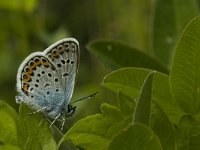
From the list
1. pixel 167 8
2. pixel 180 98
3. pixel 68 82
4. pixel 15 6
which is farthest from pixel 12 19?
pixel 180 98

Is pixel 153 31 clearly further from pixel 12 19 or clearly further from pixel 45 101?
pixel 12 19

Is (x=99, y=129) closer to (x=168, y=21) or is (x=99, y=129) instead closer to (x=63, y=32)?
(x=168, y=21)

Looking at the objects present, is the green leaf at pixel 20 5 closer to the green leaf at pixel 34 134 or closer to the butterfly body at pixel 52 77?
the butterfly body at pixel 52 77

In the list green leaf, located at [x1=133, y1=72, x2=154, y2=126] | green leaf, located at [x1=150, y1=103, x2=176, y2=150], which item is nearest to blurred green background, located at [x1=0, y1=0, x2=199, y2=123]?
green leaf, located at [x1=150, y1=103, x2=176, y2=150]

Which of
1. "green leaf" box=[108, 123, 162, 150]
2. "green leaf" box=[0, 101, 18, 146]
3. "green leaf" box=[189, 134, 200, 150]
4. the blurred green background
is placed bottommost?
the blurred green background

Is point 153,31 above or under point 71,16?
above

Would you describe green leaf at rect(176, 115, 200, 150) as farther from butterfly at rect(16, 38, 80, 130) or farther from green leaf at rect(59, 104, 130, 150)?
butterfly at rect(16, 38, 80, 130)

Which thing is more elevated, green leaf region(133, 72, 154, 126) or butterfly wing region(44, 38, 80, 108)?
green leaf region(133, 72, 154, 126)
